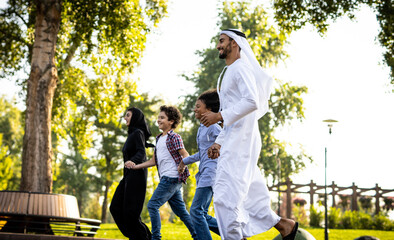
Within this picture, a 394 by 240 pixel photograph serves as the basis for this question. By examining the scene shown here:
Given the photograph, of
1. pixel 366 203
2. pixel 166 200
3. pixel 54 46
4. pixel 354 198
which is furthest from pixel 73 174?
pixel 166 200

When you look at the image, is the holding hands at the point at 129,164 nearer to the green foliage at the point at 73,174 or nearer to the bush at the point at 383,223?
the bush at the point at 383,223

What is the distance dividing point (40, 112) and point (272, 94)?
25341mm

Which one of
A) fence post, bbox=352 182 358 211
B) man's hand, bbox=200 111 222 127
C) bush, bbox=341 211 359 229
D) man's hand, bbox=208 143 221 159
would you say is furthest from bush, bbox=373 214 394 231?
man's hand, bbox=200 111 222 127

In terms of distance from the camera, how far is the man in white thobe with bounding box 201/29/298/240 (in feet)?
14.8

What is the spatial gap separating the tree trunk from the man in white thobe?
8.76m

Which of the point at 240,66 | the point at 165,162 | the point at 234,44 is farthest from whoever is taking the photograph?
the point at 165,162

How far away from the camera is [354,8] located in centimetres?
1608

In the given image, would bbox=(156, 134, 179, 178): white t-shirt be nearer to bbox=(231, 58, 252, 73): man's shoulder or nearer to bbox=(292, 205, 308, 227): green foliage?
bbox=(231, 58, 252, 73): man's shoulder

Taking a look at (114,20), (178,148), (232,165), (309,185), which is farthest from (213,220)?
(309,185)

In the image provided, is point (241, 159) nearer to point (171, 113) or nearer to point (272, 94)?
point (171, 113)

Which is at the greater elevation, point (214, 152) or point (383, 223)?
point (214, 152)

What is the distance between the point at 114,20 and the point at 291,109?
21.3m

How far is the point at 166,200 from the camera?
6.96 meters

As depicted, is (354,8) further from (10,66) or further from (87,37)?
(10,66)
